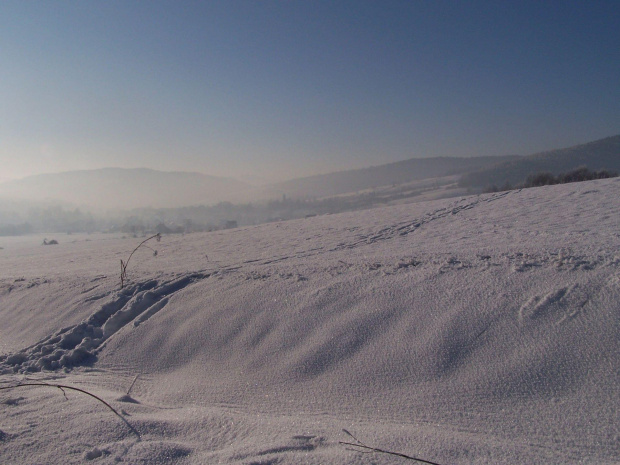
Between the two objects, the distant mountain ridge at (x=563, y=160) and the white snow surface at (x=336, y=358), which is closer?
the white snow surface at (x=336, y=358)

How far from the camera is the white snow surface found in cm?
225

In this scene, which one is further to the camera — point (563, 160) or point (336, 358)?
point (563, 160)

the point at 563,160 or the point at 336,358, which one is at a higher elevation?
the point at 563,160

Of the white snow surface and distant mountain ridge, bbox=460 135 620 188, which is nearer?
the white snow surface

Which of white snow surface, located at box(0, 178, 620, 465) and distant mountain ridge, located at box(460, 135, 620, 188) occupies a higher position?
distant mountain ridge, located at box(460, 135, 620, 188)

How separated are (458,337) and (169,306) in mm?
3191

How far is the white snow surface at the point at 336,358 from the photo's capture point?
2248mm

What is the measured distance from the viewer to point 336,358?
321 centimetres

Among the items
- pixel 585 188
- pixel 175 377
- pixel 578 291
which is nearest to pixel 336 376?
pixel 175 377

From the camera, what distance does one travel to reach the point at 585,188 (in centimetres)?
865

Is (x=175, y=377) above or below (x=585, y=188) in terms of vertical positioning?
below

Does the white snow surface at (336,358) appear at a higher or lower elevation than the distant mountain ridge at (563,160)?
lower

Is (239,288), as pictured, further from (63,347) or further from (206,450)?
(206,450)

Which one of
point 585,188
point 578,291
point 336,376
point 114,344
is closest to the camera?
point 336,376
